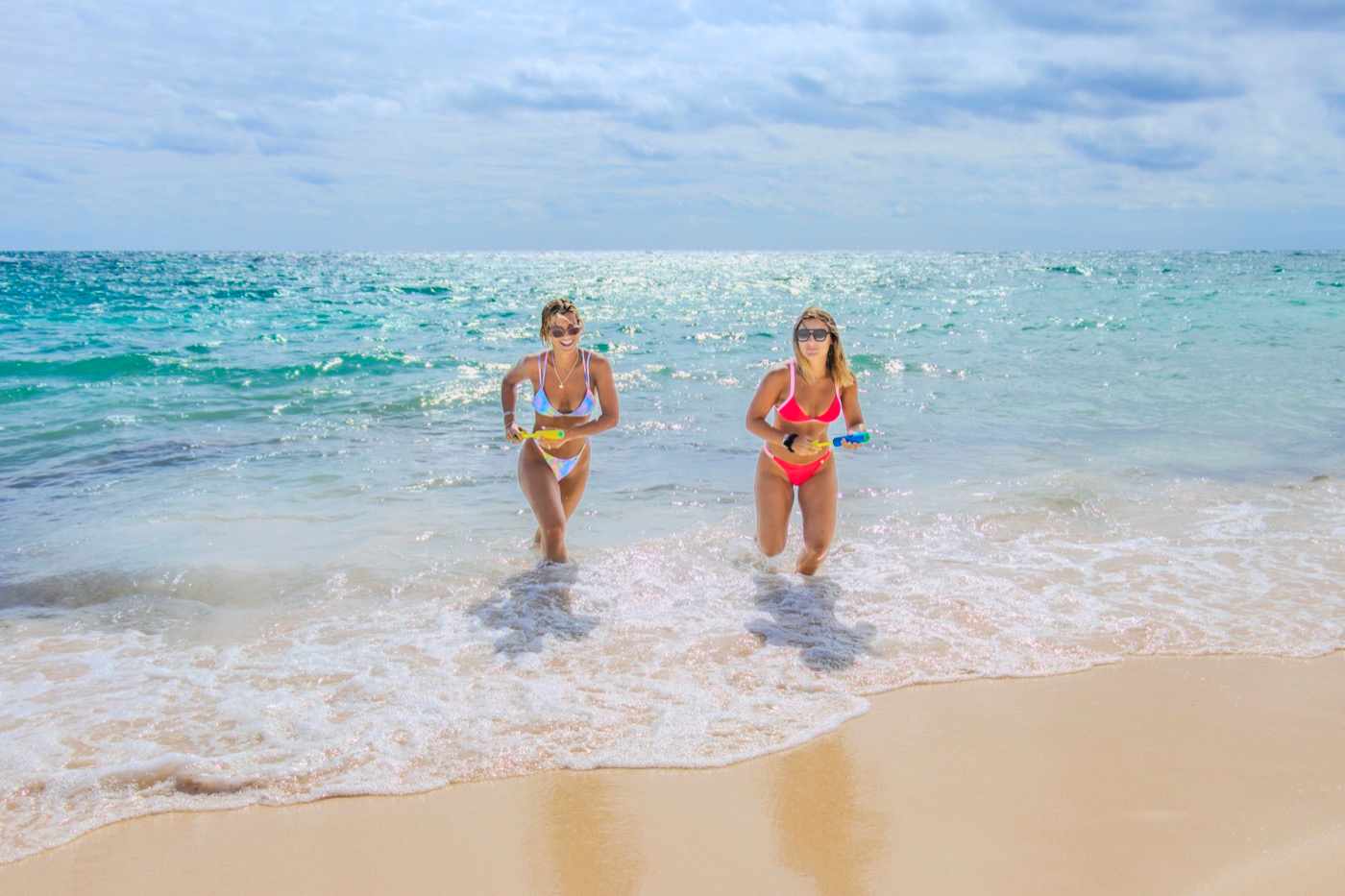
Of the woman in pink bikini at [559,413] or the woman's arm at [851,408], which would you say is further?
the woman in pink bikini at [559,413]

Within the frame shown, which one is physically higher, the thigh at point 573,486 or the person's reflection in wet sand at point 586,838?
the thigh at point 573,486

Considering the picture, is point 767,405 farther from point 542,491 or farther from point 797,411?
point 542,491

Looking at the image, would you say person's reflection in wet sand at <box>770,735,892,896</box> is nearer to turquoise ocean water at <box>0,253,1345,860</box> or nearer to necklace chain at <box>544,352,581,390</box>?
turquoise ocean water at <box>0,253,1345,860</box>

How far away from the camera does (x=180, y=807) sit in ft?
11.8

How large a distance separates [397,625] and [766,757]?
8.12 ft

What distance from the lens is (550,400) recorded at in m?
6.79

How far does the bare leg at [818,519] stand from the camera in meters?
6.27

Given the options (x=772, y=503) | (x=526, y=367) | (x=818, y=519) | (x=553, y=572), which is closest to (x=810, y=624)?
(x=818, y=519)

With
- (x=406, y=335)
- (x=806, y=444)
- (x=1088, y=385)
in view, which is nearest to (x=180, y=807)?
(x=806, y=444)

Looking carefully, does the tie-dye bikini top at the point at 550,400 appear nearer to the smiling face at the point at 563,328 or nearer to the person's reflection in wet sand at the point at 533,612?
the smiling face at the point at 563,328

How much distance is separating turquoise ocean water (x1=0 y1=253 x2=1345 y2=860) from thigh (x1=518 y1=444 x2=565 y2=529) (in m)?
0.36

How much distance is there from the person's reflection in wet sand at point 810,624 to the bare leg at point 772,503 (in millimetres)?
323

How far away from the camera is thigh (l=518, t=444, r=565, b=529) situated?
6.52 m

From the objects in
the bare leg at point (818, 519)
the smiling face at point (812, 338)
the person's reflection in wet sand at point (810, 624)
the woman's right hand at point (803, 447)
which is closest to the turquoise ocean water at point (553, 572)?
the person's reflection in wet sand at point (810, 624)
